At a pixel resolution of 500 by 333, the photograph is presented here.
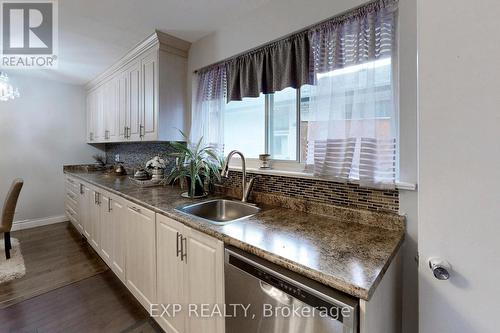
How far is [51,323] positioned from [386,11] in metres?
2.94

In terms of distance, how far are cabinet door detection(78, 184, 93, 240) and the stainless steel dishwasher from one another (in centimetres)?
239

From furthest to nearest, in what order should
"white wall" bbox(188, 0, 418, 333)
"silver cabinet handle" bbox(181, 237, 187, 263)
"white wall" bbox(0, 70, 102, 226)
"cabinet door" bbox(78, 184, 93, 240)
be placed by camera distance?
"white wall" bbox(0, 70, 102, 226) → "cabinet door" bbox(78, 184, 93, 240) → "silver cabinet handle" bbox(181, 237, 187, 263) → "white wall" bbox(188, 0, 418, 333)

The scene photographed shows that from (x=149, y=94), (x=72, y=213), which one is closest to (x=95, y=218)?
(x=72, y=213)

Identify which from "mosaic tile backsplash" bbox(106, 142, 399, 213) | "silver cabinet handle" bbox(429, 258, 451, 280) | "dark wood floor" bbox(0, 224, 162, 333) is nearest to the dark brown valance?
"mosaic tile backsplash" bbox(106, 142, 399, 213)

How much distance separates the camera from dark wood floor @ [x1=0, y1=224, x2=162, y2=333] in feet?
5.36

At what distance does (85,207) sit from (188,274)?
226 cm

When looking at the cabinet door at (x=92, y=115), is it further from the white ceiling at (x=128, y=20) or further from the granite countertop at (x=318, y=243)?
the granite countertop at (x=318, y=243)

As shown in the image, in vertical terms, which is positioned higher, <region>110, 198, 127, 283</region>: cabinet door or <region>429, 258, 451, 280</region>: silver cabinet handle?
<region>429, 258, 451, 280</region>: silver cabinet handle

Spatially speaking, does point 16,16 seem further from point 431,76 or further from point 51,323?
point 431,76

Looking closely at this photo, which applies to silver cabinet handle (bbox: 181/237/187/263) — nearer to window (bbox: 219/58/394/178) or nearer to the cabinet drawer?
window (bbox: 219/58/394/178)

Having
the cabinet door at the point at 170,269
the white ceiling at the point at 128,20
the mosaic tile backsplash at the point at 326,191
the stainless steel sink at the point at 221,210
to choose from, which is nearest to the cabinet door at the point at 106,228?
the cabinet door at the point at 170,269

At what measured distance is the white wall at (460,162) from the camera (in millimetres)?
717

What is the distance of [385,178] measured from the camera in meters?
1.15

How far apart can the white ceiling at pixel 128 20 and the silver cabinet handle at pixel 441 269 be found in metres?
1.84
